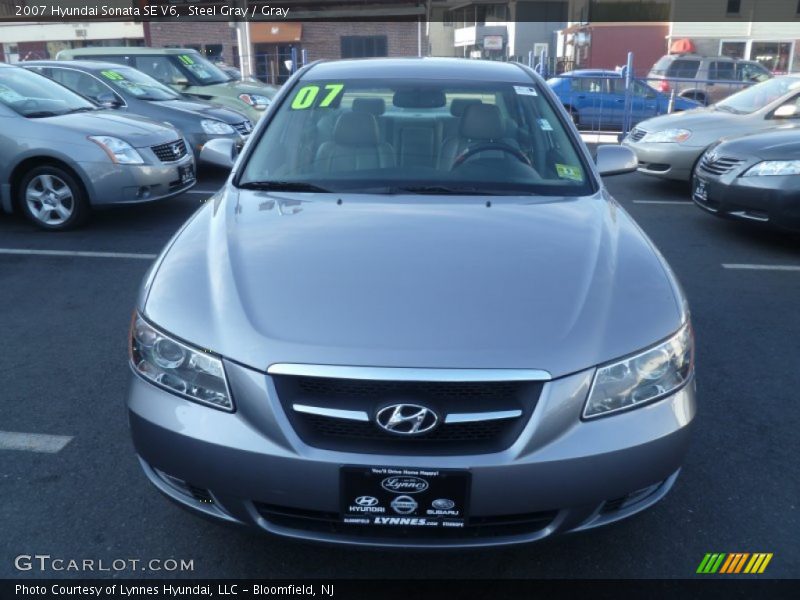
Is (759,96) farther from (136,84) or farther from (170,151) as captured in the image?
(136,84)

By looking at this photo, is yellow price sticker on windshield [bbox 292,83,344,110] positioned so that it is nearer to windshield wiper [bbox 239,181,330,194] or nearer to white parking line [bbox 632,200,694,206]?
windshield wiper [bbox 239,181,330,194]

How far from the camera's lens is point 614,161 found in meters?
4.01

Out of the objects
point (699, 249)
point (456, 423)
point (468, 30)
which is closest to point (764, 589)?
point (456, 423)

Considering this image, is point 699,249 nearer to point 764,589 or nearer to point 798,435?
point 798,435

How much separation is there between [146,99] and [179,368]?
872cm

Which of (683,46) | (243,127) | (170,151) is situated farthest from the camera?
(683,46)

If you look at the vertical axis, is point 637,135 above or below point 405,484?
below

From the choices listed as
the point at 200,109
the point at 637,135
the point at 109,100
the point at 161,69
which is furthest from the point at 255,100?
the point at 637,135

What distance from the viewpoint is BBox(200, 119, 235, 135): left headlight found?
952 cm

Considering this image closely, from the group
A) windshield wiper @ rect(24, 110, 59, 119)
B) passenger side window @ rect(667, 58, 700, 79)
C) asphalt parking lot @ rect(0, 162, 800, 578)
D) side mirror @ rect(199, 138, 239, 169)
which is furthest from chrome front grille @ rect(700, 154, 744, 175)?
passenger side window @ rect(667, 58, 700, 79)

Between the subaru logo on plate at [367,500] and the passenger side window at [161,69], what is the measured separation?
11900mm

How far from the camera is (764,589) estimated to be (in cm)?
245

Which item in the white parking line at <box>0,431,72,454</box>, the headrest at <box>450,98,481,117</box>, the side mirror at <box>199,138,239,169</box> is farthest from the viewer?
the side mirror at <box>199,138,239,169</box>

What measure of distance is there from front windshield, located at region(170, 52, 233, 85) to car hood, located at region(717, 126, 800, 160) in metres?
8.75
